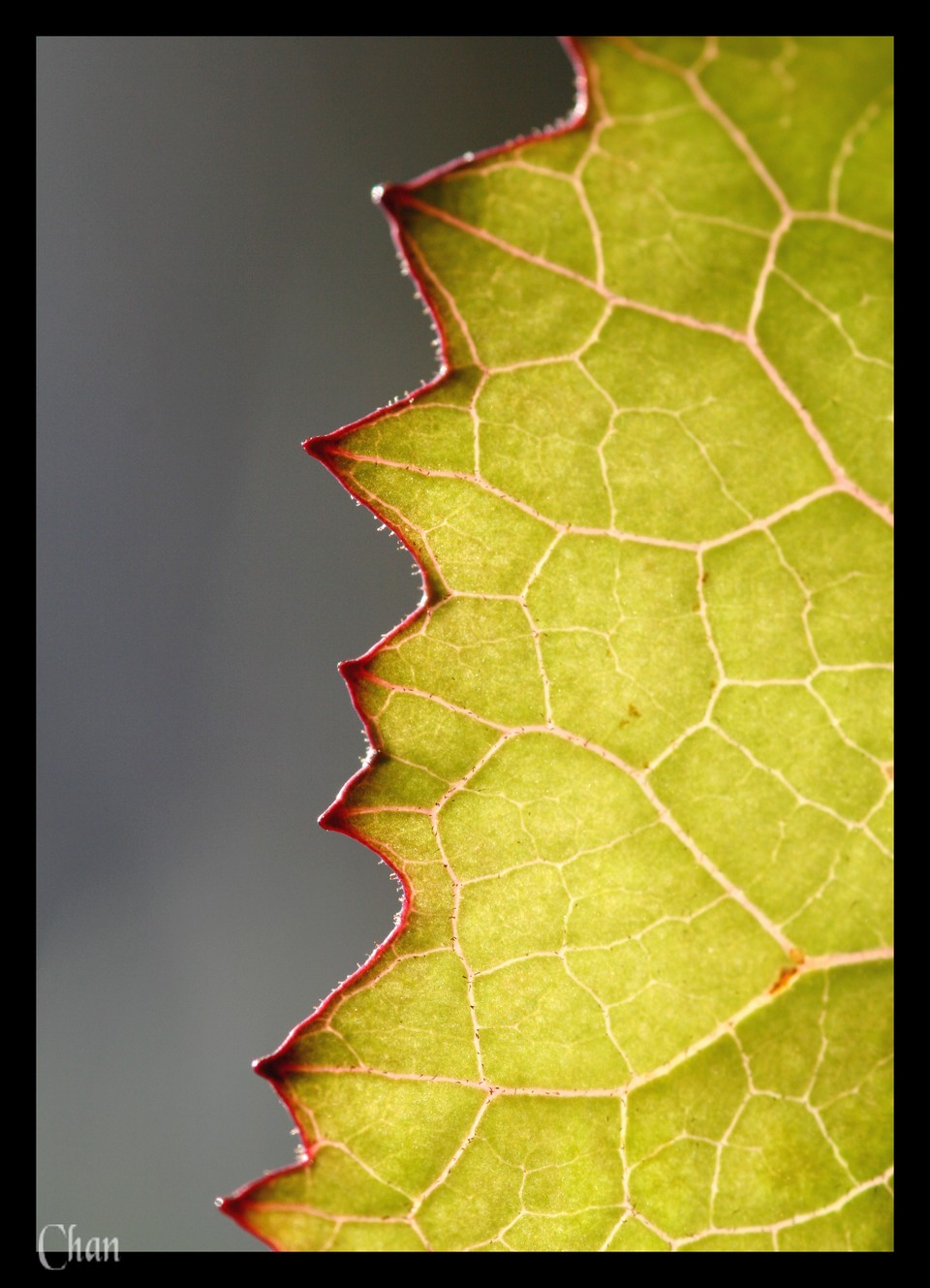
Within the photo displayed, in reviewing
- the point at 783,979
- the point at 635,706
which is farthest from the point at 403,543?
the point at 783,979

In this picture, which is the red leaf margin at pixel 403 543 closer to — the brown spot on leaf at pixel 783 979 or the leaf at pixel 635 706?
the leaf at pixel 635 706

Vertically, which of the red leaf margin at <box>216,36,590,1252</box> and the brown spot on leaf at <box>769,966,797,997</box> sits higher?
the red leaf margin at <box>216,36,590,1252</box>

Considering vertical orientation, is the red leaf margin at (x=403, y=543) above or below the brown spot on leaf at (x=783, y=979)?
above

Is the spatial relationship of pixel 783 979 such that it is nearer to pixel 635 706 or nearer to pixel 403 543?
pixel 635 706

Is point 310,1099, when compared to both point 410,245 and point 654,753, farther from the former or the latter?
point 410,245

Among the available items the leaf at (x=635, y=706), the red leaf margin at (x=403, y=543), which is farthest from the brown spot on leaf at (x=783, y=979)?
the red leaf margin at (x=403, y=543)

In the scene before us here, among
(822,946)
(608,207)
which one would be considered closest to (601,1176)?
(822,946)

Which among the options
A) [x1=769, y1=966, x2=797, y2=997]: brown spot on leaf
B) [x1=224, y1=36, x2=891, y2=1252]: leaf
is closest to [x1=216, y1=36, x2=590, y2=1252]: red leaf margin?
[x1=224, y1=36, x2=891, y2=1252]: leaf

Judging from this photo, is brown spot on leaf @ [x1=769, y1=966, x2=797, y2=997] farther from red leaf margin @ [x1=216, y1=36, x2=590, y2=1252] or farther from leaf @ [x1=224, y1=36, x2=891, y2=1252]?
red leaf margin @ [x1=216, y1=36, x2=590, y2=1252]
